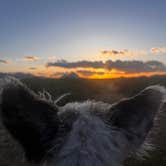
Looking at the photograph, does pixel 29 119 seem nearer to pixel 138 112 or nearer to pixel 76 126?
pixel 76 126

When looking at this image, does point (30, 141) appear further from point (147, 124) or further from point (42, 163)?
point (147, 124)

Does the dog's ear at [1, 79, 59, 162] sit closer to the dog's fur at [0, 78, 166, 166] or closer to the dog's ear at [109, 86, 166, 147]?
the dog's fur at [0, 78, 166, 166]

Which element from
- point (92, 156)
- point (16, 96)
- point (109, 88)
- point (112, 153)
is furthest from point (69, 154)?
point (109, 88)

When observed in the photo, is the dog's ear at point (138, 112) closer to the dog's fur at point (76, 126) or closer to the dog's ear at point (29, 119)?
the dog's fur at point (76, 126)

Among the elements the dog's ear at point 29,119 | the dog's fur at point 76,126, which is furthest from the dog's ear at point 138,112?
the dog's ear at point 29,119

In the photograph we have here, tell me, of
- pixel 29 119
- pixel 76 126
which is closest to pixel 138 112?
pixel 76 126

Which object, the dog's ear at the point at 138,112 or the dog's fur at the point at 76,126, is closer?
the dog's fur at the point at 76,126
